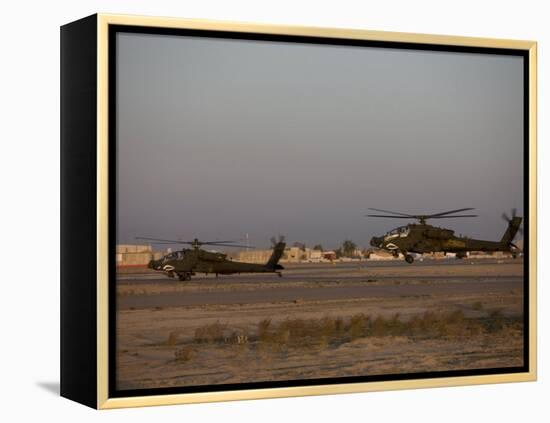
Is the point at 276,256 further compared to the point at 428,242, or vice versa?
the point at 428,242

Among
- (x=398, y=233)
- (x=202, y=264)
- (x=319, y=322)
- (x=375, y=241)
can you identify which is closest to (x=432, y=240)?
(x=398, y=233)

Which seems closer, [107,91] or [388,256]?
[107,91]

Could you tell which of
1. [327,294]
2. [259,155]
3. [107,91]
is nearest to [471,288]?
[327,294]

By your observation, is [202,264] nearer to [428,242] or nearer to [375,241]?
[375,241]

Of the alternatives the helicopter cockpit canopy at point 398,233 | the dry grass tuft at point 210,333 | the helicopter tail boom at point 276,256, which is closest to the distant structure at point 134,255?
the dry grass tuft at point 210,333

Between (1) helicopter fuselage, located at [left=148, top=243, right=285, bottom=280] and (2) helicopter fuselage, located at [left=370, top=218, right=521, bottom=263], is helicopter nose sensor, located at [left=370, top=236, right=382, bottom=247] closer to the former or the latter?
(2) helicopter fuselage, located at [left=370, top=218, right=521, bottom=263]

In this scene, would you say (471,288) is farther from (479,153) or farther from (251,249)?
(251,249)
